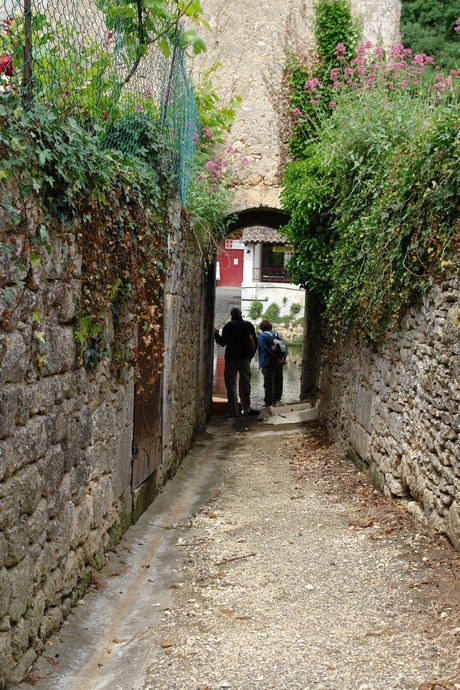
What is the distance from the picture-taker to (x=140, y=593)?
470 centimetres

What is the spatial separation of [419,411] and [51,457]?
3052mm

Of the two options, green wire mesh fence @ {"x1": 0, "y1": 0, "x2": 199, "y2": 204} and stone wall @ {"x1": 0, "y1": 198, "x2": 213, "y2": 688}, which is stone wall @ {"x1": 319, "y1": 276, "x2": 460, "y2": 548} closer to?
stone wall @ {"x1": 0, "y1": 198, "x2": 213, "y2": 688}

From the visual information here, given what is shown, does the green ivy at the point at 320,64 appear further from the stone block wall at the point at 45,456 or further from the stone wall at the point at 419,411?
the stone block wall at the point at 45,456

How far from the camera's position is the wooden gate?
5.91m

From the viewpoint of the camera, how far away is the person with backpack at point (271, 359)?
1391cm

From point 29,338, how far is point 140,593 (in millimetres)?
2133

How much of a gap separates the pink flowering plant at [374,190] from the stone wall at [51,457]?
2.39m

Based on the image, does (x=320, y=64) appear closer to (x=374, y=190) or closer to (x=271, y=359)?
(x=374, y=190)

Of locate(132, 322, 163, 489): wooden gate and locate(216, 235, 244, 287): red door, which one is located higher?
locate(216, 235, 244, 287): red door

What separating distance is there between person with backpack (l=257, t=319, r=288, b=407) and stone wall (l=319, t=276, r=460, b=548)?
5.78 meters

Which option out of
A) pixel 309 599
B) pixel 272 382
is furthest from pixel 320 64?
pixel 309 599

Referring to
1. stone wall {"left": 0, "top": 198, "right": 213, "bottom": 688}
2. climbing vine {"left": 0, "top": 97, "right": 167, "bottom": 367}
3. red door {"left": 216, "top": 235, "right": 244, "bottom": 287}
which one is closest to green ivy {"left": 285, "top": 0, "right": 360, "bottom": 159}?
climbing vine {"left": 0, "top": 97, "right": 167, "bottom": 367}

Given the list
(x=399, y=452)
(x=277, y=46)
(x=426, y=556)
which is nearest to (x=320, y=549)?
(x=426, y=556)

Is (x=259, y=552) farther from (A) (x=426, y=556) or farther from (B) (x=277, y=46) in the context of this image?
(B) (x=277, y=46)
